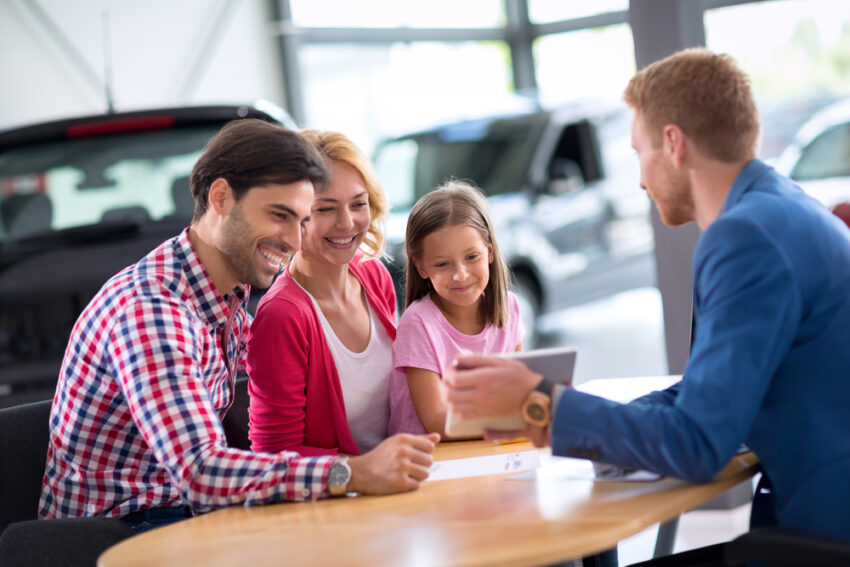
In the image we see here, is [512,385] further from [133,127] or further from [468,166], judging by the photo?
[468,166]

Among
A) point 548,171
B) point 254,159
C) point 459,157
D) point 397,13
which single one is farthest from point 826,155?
point 397,13

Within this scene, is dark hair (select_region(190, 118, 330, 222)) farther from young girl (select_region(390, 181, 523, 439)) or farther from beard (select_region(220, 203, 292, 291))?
young girl (select_region(390, 181, 523, 439))

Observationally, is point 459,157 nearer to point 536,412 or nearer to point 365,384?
point 365,384

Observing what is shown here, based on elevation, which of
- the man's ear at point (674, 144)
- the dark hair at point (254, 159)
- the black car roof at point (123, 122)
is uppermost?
the black car roof at point (123, 122)

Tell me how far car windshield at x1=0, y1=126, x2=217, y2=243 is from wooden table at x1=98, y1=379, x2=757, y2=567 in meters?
2.22

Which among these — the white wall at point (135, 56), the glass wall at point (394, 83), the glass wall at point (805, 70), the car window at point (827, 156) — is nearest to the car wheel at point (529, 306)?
the glass wall at point (805, 70)

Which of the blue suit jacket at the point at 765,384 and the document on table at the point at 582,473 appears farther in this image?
the document on table at the point at 582,473

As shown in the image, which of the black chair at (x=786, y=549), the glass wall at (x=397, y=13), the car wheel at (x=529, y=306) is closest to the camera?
the black chair at (x=786, y=549)

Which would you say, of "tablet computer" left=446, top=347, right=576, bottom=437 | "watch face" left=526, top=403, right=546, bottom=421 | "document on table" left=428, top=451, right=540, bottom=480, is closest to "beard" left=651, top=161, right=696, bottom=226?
"tablet computer" left=446, top=347, right=576, bottom=437

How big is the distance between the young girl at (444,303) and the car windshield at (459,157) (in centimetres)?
474

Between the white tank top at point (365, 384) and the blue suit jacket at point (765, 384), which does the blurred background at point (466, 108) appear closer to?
the white tank top at point (365, 384)

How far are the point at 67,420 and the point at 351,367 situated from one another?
2.35ft

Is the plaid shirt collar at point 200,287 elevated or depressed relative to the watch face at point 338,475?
elevated

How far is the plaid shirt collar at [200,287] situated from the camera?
2.27 meters
